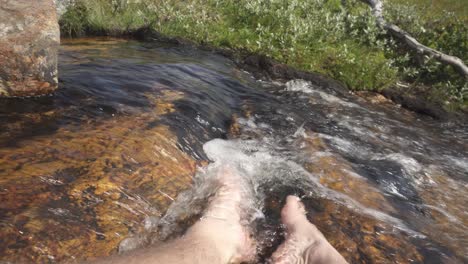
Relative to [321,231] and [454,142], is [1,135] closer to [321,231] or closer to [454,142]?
[321,231]

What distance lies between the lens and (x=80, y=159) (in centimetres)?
350

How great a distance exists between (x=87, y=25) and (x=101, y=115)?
261 inches

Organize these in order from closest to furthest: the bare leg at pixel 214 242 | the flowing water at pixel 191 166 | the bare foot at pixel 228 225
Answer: the bare leg at pixel 214 242, the flowing water at pixel 191 166, the bare foot at pixel 228 225

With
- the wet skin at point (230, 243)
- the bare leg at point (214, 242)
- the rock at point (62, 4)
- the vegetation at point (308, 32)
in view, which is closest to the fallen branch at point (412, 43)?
the vegetation at point (308, 32)

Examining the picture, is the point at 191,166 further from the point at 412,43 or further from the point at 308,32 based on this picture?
the point at 412,43

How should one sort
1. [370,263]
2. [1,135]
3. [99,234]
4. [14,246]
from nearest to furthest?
1. [14,246]
2. [99,234]
3. [370,263]
4. [1,135]

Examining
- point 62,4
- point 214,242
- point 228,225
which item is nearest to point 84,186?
point 214,242


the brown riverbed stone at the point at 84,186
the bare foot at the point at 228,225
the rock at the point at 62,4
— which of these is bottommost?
the bare foot at the point at 228,225

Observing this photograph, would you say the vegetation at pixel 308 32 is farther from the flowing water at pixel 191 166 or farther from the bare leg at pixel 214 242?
the bare leg at pixel 214 242

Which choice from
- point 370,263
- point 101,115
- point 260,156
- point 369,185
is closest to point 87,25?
point 101,115

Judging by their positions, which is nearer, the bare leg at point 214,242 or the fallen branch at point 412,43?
the bare leg at point 214,242

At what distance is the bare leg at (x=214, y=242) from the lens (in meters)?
2.75

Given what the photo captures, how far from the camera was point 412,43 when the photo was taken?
34.2 feet

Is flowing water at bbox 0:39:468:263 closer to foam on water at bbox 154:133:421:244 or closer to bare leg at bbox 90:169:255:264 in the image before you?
foam on water at bbox 154:133:421:244
